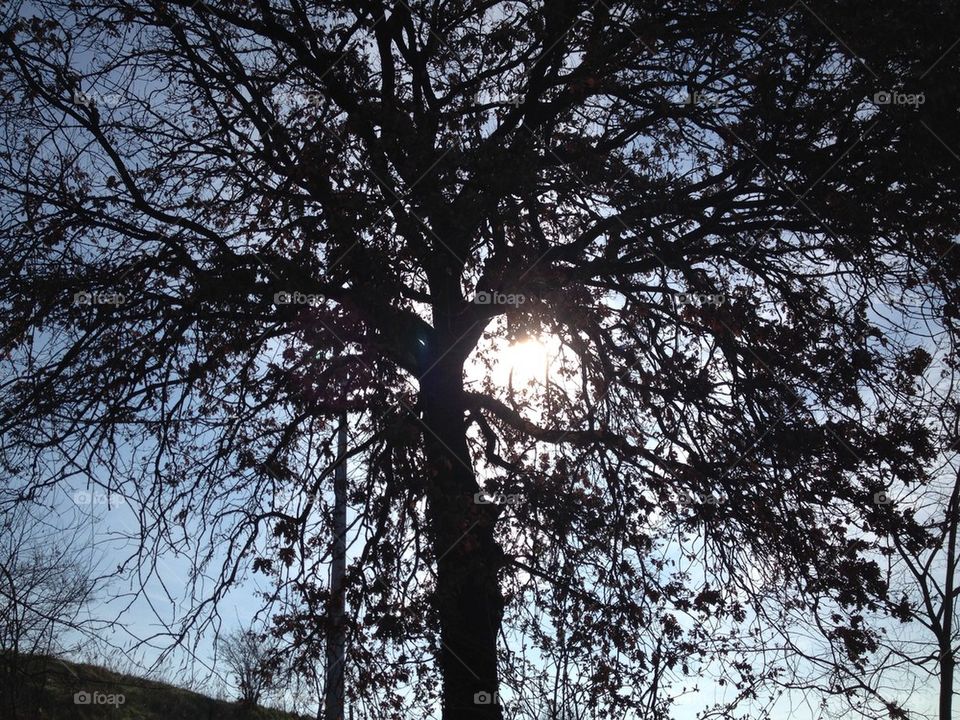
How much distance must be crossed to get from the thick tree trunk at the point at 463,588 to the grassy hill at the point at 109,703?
4.37 meters

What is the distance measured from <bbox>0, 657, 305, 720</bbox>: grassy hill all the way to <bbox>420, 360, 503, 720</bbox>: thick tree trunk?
14.3 ft

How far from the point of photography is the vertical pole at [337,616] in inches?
229

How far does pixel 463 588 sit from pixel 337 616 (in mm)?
1163

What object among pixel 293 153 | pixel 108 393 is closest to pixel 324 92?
pixel 293 153

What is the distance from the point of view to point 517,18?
741cm

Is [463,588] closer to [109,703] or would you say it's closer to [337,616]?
[337,616]

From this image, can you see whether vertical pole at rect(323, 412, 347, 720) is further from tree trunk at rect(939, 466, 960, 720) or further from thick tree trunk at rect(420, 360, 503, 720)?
tree trunk at rect(939, 466, 960, 720)

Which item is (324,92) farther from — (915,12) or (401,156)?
(915,12)

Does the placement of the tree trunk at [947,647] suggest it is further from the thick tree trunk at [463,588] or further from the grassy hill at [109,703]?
the grassy hill at [109,703]

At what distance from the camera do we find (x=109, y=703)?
965 cm

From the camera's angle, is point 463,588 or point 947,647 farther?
point 947,647

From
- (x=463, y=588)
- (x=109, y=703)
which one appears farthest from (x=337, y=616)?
(x=109, y=703)

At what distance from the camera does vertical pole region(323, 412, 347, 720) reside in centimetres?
581

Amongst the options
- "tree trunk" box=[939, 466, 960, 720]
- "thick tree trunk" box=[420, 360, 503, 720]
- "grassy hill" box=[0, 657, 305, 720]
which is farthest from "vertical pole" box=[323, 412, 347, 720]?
"tree trunk" box=[939, 466, 960, 720]
